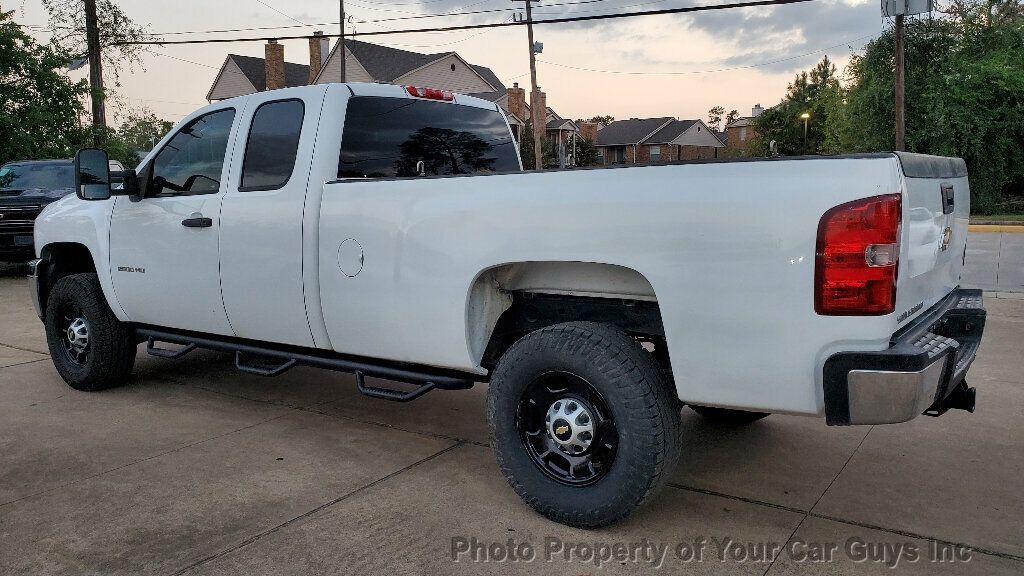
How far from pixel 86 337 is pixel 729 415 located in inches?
175

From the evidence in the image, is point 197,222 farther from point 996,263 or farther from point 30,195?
point 30,195

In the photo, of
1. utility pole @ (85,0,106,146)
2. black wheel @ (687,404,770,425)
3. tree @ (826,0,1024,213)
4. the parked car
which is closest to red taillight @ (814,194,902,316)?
black wheel @ (687,404,770,425)

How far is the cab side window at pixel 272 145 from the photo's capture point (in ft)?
14.4

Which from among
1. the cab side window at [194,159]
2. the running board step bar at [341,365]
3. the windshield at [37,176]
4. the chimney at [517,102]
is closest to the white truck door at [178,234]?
the cab side window at [194,159]

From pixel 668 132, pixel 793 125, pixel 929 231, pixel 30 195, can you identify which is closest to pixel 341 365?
pixel 929 231

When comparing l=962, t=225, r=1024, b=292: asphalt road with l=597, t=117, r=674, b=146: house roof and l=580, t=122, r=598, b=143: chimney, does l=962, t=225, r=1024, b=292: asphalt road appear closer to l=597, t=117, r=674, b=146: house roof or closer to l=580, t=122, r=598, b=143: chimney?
l=580, t=122, r=598, b=143: chimney

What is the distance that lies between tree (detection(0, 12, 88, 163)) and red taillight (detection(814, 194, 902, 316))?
2106 cm

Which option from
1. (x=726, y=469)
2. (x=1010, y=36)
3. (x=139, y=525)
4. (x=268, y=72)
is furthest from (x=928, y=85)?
(x=268, y=72)

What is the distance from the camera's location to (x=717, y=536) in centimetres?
336

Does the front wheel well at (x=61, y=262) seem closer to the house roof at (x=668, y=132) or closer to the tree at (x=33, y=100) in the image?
the tree at (x=33, y=100)

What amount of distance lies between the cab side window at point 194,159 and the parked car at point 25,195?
8.35m

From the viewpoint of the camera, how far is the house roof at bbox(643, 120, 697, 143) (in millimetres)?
75688

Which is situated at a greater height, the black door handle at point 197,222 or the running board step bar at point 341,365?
the black door handle at point 197,222

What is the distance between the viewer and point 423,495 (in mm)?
3826
